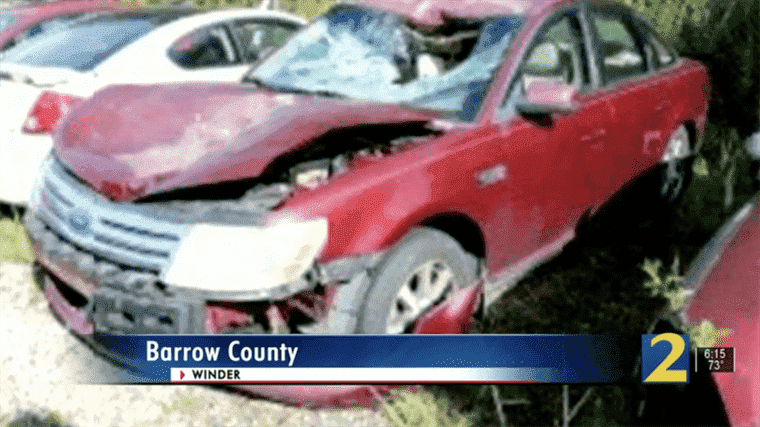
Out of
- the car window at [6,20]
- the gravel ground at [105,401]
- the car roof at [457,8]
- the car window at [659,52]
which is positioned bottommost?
the gravel ground at [105,401]

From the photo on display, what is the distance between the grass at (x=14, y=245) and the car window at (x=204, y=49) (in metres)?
1.32

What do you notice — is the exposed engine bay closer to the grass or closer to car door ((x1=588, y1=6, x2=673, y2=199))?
car door ((x1=588, y1=6, x2=673, y2=199))

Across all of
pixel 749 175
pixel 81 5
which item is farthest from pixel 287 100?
pixel 81 5

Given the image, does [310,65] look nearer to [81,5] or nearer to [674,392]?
[674,392]

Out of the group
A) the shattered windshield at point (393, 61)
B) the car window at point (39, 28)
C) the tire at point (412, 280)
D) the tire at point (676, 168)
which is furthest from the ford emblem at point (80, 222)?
the car window at point (39, 28)

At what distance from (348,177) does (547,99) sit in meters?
0.90

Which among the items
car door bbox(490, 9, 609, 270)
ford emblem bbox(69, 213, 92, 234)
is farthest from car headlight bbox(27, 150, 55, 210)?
car door bbox(490, 9, 609, 270)

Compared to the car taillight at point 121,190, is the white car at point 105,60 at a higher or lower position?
lower

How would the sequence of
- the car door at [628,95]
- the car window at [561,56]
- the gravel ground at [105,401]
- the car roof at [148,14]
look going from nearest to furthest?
the gravel ground at [105,401], the car window at [561,56], the car door at [628,95], the car roof at [148,14]

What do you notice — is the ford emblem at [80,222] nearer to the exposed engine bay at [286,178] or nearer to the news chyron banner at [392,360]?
the exposed engine bay at [286,178]

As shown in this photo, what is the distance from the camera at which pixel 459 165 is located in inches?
94.3

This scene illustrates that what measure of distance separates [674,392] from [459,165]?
1001 millimetres

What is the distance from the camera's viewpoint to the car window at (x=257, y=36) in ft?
14.8

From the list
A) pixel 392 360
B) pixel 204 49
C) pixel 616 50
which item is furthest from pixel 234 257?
pixel 204 49
